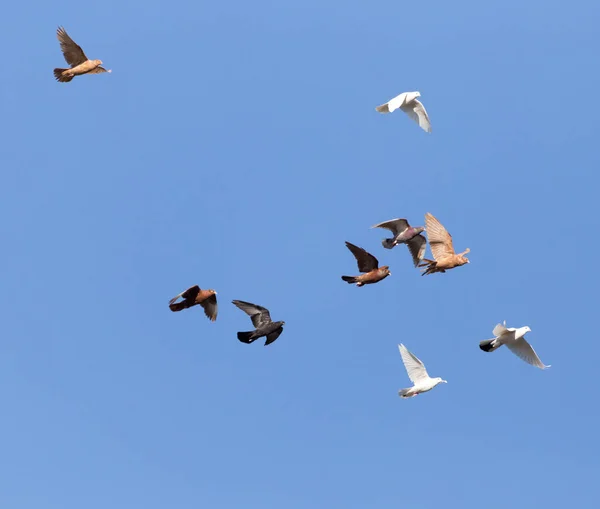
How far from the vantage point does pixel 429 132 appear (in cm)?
3997

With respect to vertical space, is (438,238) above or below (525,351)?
above

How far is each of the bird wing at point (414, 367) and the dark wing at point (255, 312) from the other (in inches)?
172

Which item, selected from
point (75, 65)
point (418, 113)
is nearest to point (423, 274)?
point (418, 113)

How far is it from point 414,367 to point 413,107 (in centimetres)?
904

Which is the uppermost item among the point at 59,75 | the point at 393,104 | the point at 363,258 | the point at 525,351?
the point at 59,75

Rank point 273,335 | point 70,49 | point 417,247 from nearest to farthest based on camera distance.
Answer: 1. point 273,335
2. point 417,247
3. point 70,49

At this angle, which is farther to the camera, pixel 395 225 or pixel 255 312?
pixel 255 312

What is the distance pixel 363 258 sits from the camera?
121 feet

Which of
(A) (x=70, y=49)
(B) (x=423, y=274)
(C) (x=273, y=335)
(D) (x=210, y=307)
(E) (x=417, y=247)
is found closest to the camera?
(B) (x=423, y=274)

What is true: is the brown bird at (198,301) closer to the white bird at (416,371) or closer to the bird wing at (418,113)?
the white bird at (416,371)

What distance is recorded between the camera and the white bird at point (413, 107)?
1561 inches

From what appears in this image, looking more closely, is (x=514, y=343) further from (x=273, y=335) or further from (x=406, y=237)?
(x=273, y=335)

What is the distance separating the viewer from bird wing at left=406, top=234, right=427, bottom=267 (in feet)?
124

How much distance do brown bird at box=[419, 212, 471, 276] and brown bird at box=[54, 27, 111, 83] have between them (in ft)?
41.9
